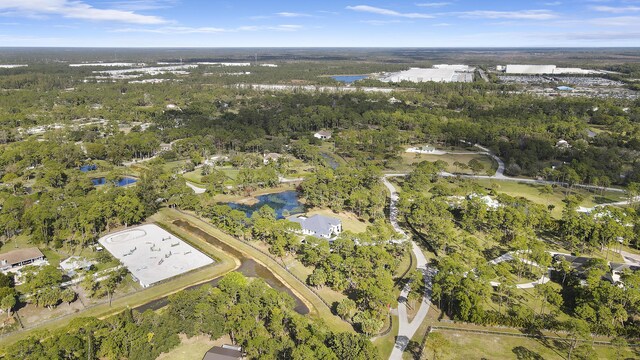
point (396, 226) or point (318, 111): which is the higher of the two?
point (318, 111)

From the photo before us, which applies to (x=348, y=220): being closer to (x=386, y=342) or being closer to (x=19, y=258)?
(x=386, y=342)

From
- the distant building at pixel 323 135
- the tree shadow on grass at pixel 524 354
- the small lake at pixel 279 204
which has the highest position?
the distant building at pixel 323 135

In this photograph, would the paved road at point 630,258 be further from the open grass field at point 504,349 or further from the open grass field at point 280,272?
the open grass field at point 280,272

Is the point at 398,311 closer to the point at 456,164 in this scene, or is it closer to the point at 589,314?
the point at 589,314

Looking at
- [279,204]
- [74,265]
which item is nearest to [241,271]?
[74,265]

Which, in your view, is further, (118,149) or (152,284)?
(118,149)

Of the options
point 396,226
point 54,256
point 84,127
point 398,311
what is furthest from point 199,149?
point 398,311

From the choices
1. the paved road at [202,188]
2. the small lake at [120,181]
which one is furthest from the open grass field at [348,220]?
the small lake at [120,181]
